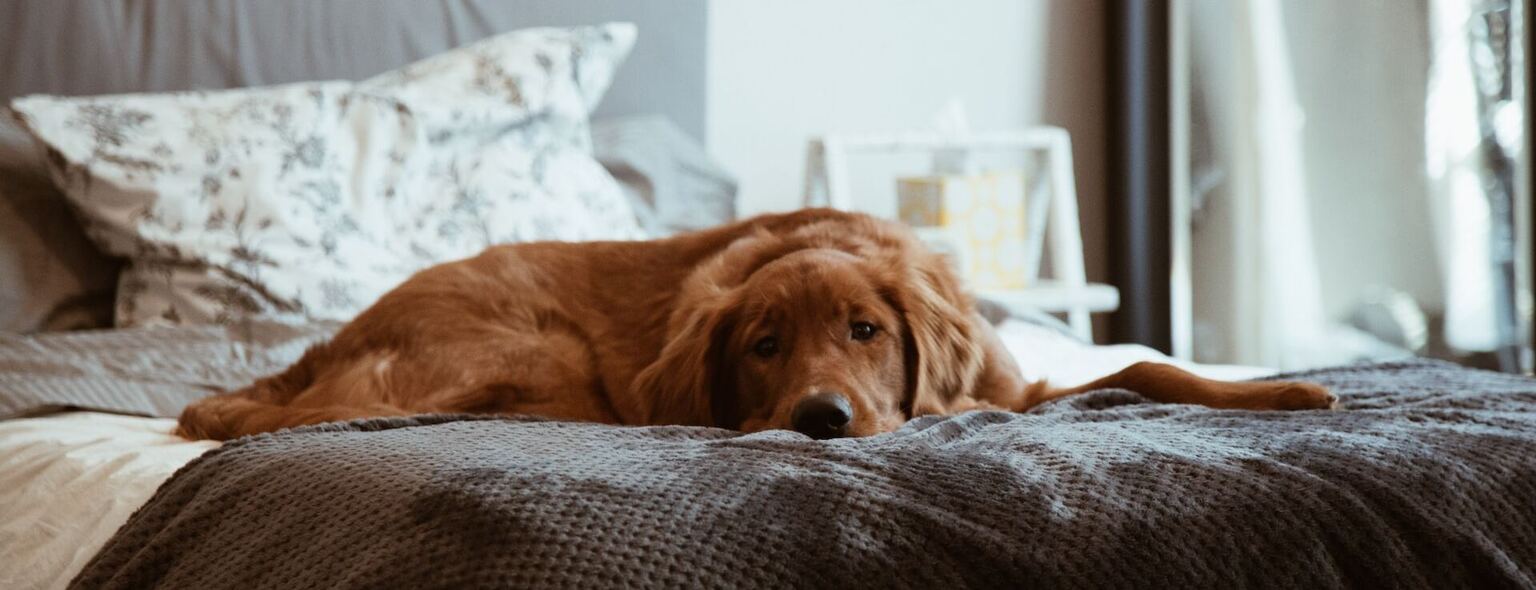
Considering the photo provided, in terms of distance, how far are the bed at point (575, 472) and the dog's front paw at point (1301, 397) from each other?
0.17ft

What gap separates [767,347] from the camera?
1837 mm

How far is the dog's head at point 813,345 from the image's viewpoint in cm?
180

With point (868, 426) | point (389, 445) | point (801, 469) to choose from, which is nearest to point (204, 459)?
point (389, 445)

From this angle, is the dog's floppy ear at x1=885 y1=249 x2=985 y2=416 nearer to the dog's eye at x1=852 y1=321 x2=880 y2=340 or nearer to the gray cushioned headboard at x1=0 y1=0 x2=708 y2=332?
the dog's eye at x1=852 y1=321 x2=880 y2=340

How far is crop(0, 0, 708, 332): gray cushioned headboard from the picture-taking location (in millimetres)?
2621

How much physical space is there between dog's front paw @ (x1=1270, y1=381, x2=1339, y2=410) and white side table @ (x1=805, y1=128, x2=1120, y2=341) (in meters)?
2.04

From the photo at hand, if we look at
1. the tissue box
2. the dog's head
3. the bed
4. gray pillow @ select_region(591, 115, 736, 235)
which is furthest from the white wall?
the dog's head

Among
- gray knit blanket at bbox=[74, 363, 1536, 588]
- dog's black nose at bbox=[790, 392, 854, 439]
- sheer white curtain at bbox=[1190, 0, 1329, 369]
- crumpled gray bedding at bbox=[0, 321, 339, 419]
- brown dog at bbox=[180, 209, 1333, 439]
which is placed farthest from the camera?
sheer white curtain at bbox=[1190, 0, 1329, 369]

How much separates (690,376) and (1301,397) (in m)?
0.79

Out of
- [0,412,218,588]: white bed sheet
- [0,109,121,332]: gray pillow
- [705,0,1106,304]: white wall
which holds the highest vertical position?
[705,0,1106,304]: white wall

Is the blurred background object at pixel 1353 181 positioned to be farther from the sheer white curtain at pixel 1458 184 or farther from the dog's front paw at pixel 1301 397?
the dog's front paw at pixel 1301 397

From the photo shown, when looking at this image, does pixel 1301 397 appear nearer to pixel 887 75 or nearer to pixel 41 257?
pixel 41 257

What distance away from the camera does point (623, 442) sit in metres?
1.38

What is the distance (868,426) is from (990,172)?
2507 millimetres
